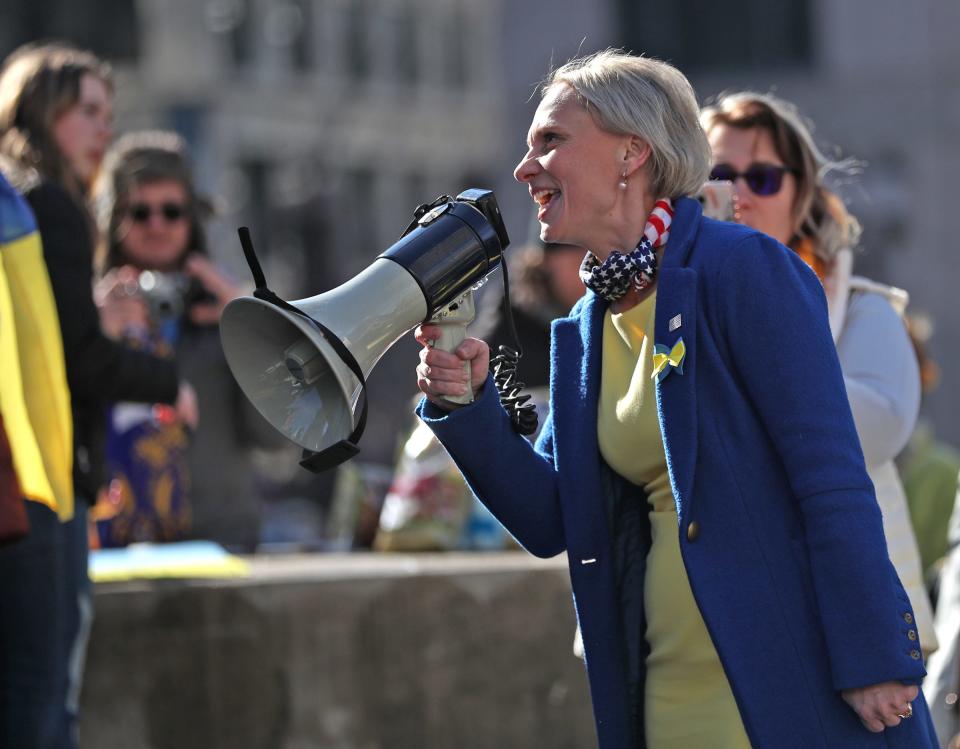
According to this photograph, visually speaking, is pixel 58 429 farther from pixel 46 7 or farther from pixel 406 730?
pixel 46 7

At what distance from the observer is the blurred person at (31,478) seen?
4.36 metres

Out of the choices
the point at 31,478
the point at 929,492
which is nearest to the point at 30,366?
the point at 31,478

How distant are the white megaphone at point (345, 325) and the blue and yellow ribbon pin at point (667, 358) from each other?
0.36 m

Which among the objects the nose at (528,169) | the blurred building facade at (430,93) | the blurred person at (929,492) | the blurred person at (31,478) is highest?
the nose at (528,169)

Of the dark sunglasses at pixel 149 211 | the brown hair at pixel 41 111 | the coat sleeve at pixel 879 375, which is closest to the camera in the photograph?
the coat sleeve at pixel 879 375

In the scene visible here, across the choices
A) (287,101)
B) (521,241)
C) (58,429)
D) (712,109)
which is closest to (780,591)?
(712,109)

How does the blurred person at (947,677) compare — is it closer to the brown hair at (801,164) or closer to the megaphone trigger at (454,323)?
the brown hair at (801,164)

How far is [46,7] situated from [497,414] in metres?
30.8

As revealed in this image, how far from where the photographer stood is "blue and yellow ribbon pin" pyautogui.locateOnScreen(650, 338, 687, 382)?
3197 mm

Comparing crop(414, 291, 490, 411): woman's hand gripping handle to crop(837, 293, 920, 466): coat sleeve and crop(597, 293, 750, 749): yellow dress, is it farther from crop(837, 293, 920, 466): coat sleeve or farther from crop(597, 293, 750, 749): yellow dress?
crop(837, 293, 920, 466): coat sleeve

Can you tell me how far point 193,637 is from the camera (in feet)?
17.5

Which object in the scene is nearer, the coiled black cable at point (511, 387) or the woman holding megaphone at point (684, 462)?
the woman holding megaphone at point (684, 462)

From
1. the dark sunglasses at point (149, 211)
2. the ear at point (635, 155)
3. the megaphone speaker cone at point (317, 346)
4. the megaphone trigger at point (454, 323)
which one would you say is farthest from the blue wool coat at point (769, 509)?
the dark sunglasses at point (149, 211)

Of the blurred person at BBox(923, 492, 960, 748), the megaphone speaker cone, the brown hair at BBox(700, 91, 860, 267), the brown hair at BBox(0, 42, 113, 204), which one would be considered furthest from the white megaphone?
the brown hair at BBox(0, 42, 113, 204)
